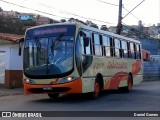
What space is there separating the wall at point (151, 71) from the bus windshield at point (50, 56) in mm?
29381

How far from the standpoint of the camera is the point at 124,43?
68.8ft

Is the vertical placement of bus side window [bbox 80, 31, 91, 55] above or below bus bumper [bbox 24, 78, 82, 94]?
above

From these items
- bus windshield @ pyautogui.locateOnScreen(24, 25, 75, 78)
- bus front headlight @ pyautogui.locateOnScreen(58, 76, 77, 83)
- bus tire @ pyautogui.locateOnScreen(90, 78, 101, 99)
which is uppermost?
bus windshield @ pyautogui.locateOnScreen(24, 25, 75, 78)

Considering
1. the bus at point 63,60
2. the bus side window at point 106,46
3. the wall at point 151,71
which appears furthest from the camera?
the wall at point 151,71

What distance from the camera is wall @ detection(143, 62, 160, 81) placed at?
145ft

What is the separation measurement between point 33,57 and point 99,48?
327 centimetres

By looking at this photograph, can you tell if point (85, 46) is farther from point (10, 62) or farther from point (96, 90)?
point (10, 62)

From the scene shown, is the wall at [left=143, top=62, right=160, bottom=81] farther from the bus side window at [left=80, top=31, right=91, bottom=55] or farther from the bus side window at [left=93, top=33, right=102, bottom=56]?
the bus side window at [left=80, top=31, right=91, bottom=55]

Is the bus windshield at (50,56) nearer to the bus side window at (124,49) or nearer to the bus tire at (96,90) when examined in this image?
the bus tire at (96,90)

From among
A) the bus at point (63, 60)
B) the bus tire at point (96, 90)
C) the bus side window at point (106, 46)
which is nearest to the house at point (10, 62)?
the bus at point (63, 60)

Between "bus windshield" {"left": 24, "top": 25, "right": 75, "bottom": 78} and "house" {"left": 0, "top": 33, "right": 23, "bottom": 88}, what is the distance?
24.1 feet

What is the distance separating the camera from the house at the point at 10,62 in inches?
882

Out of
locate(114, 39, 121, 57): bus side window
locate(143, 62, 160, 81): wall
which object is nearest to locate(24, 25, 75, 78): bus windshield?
locate(114, 39, 121, 57): bus side window

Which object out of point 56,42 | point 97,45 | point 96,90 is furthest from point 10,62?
point 56,42
